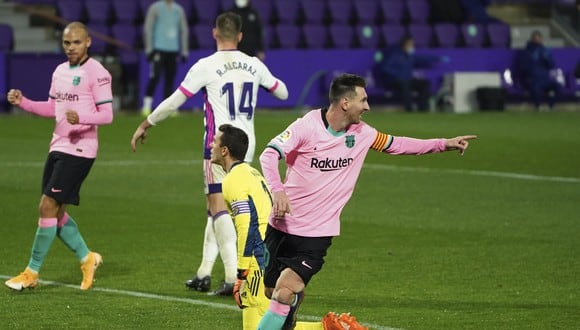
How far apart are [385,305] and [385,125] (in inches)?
624

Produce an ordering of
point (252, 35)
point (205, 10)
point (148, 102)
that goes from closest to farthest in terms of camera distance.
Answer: point (252, 35)
point (148, 102)
point (205, 10)

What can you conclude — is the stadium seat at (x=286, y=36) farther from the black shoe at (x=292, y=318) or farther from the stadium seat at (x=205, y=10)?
the black shoe at (x=292, y=318)

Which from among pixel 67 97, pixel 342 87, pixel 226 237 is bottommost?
pixel 226 237

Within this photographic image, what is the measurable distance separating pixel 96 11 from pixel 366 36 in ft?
21.1

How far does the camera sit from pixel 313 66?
30109 mm

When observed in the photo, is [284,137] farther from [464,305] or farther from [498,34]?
[498,34]

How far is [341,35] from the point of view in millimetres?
32156

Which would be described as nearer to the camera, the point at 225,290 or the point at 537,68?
the point at 225,290

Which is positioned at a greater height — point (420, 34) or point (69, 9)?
point (69, 9)

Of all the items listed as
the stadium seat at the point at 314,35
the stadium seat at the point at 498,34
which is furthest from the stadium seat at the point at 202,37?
the stadium seat at the point at 498,34

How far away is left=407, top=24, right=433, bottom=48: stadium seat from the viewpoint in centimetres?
3303

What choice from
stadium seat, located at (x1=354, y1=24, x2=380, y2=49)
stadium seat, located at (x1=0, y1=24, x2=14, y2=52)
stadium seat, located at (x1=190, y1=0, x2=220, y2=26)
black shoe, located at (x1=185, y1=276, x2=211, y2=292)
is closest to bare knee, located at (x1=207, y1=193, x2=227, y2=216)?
black shoe, located at (x1=185, y1=276, x2=211, y2=292)

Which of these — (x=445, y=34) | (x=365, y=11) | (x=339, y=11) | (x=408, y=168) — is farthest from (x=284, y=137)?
(x=445, y=34)

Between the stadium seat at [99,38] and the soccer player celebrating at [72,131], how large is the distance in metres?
17.8
